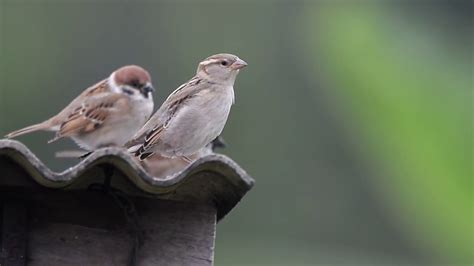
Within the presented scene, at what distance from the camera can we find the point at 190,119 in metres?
5.48

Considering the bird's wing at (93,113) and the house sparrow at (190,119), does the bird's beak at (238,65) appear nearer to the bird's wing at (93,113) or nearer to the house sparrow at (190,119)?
the house sparrow at (190,119)

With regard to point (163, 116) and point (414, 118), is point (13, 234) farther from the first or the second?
point (414, 118)

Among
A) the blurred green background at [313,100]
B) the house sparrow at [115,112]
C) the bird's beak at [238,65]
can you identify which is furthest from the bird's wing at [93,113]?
the blurred green background at [313,100]

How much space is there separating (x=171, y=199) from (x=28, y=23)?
25825 mm

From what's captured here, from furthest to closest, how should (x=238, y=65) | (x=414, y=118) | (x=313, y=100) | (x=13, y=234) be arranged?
1. (x=313, y=100)
2. (x=414, y=118)
3. (x=238, y=65)
4. (x=13, y=234)

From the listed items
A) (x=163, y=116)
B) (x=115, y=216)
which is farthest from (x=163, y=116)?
(x=115, y=216)

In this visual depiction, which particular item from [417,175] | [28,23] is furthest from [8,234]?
[28,23]

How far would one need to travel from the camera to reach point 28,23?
30.2 metres

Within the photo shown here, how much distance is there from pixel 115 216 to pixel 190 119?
2.73 ft

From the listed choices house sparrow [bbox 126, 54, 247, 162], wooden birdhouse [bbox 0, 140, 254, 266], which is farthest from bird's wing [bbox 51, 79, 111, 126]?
wooden birdhouse [bbox 0, 140, 254, 266]

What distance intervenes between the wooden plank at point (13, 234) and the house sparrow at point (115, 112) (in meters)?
0.32

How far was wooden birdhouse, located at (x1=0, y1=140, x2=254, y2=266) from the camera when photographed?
15.0 feet

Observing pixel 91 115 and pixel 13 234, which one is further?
pixel 91 115

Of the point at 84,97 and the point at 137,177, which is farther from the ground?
the point at 84,97
